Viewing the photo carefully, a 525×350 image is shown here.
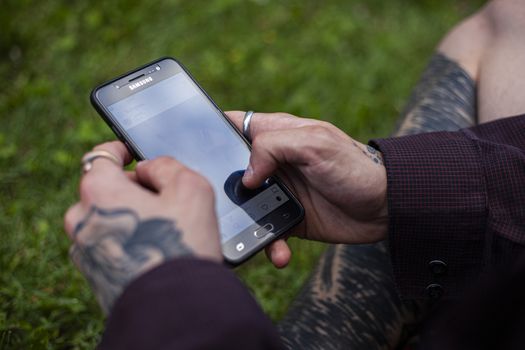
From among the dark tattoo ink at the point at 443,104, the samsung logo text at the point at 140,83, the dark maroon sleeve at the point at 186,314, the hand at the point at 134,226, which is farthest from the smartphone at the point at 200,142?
the dark tattoo ink at the point at 443,104

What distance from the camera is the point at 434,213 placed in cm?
144

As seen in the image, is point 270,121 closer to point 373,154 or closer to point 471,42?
point 373,154

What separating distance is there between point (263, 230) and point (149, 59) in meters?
1.57

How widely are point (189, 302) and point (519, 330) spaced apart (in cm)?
51

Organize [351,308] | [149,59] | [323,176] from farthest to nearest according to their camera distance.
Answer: [149,59]
[351,308]
[323,176]

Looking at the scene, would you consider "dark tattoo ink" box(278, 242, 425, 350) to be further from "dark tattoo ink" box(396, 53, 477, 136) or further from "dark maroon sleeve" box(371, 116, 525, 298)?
"dark tattoo ink" box(396, 53, 477, 136)

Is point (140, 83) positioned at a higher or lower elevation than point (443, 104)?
higher

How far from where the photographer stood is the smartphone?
4.83 feet

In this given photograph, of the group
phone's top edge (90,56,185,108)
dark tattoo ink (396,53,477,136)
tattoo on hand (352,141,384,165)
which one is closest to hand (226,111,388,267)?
tattoo on hand (352,141,384,165)

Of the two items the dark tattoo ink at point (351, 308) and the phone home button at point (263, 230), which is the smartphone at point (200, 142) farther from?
the dark tattoo ink at point (351, 308)

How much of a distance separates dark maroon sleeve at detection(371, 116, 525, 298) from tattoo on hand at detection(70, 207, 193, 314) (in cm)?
60

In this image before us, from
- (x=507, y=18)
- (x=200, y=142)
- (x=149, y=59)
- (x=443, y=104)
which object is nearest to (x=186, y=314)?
(x=200, y=142)

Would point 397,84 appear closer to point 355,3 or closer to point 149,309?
point 355,3

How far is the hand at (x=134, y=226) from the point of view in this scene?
3.51 feet
